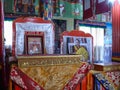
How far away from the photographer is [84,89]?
2.02 meters

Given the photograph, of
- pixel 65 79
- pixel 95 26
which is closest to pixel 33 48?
pixel 65 79

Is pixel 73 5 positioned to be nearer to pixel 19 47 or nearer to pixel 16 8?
pixel 16 8

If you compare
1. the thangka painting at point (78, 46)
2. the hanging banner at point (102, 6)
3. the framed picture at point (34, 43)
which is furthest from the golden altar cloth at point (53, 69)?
the hanging banner at point (102, 6)

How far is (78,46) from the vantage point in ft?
8.95

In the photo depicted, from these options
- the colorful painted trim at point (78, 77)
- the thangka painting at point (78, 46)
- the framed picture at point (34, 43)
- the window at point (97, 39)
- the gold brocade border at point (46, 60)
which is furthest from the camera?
the window at point (97, 39)

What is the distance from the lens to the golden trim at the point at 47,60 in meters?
1.73

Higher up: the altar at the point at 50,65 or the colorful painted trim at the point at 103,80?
the altar at the point at 50,65

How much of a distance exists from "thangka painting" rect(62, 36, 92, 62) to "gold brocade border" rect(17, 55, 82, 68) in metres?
0.64

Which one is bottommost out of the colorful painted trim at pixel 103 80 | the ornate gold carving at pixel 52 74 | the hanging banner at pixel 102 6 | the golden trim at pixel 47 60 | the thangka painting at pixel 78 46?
the colorful painted trim at pixel 103 80

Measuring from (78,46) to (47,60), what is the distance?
1.00 metres

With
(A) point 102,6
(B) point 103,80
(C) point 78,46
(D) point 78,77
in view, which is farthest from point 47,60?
(A) point 102,6

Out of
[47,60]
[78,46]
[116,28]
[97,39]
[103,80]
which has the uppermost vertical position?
[116,28]

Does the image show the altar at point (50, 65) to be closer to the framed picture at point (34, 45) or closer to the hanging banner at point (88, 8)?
the framed picture at point (34, 45)

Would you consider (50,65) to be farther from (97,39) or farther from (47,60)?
(97,39)
